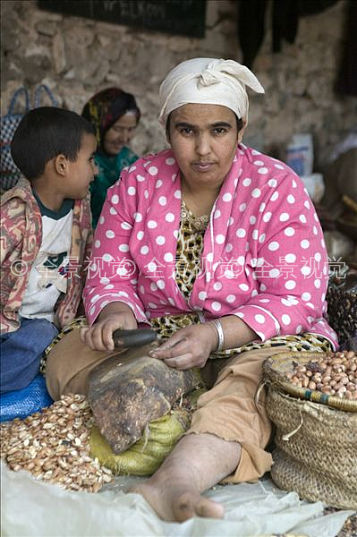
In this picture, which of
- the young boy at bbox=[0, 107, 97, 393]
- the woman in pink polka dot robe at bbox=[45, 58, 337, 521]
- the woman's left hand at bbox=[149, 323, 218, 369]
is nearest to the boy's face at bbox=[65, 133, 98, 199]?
the young boy at bbox=[0, 107, 97, 393]

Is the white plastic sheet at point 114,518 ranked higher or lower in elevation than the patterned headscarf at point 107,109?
lower

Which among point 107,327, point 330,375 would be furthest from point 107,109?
point 330,375

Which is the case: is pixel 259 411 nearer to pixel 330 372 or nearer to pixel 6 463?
pixel 330 372

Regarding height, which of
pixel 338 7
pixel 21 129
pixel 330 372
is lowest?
pixel 330 372

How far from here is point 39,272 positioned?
274 cm

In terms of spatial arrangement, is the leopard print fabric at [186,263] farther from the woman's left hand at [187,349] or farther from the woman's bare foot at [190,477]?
the woman's bare foot at [190,477]

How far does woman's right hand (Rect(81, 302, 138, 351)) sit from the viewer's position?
87.4 inches

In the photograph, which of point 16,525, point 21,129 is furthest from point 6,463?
point 21,129

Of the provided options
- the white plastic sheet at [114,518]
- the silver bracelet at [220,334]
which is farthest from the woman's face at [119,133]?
the white plastic sheet at [114,518]

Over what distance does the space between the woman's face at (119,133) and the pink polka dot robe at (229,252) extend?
3.84 ft

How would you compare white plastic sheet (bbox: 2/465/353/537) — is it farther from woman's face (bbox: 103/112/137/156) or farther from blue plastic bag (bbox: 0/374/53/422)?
woman's face (bbox: 103/112/137/156)

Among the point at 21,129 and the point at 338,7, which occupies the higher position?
the point at 338,7

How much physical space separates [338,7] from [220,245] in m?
4.83

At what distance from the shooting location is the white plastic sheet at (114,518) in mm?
1691
